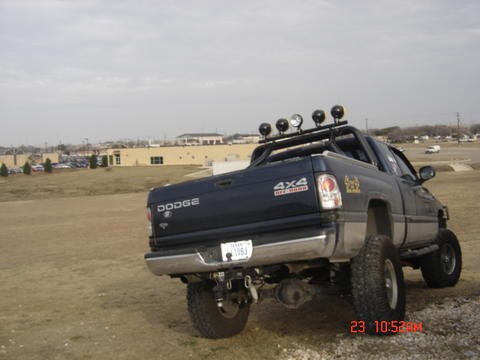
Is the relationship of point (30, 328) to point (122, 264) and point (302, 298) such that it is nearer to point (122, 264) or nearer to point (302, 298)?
point (302, 298)

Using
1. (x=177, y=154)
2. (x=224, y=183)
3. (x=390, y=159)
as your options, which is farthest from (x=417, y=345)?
(x=177, y=154)

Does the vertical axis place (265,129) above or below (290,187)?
above

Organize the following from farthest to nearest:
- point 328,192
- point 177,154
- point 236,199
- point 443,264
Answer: point 177,154
point 443,264
point 236,199
point 328,192

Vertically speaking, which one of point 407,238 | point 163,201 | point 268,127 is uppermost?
point 268,127

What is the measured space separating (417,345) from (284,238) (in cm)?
146

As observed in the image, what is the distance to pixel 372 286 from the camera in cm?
507

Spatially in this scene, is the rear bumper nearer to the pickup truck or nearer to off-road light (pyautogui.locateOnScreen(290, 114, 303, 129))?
the pickup truck

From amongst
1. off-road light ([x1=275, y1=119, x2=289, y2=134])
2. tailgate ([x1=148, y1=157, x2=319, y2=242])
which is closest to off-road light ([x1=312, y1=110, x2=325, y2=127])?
off-road light ([x1=275, y1=119, x2=289, y2=134])

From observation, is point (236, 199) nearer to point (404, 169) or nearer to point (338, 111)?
point (338, 111)

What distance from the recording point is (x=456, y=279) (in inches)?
316

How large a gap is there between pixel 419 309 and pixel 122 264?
273 inches

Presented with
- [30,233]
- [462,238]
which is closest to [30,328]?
[462,238]

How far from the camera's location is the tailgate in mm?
4852
